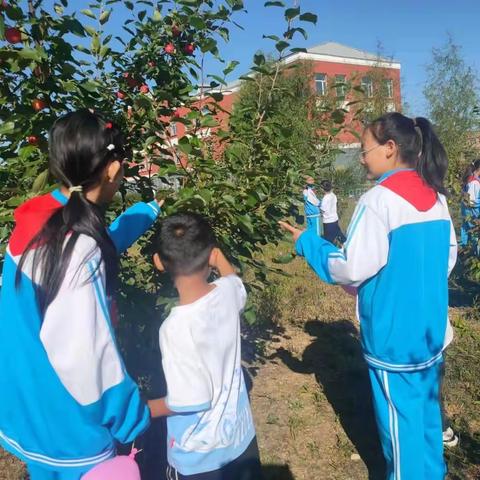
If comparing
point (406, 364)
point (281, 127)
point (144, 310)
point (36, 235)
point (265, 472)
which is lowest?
point (265, 472)

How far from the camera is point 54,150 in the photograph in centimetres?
138

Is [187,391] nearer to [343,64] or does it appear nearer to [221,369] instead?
[221,369]

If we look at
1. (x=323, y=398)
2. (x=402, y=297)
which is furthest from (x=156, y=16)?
(x=323, y=398)

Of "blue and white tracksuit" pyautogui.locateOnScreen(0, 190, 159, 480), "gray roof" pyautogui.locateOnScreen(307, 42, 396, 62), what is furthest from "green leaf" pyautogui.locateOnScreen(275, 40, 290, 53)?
"gray roof" pyautogui.locateOnScreen(307, 42, 396, 62)

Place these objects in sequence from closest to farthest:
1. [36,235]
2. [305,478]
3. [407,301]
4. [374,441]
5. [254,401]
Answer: [36,235] → [407,301] → [305,478] → [374,441] → [254,401]

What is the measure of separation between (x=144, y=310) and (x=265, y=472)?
4.29ft

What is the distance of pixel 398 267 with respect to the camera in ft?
6.37

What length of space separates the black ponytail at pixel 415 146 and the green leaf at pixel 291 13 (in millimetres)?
620

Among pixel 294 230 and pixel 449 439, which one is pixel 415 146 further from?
pixel 449 439

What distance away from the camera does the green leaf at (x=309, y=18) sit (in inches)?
77.7

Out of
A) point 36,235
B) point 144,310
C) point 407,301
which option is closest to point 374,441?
point 407,301

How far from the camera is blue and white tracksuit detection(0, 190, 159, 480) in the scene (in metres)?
1.20

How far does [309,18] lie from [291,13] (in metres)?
0.08

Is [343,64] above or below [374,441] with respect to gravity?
above
